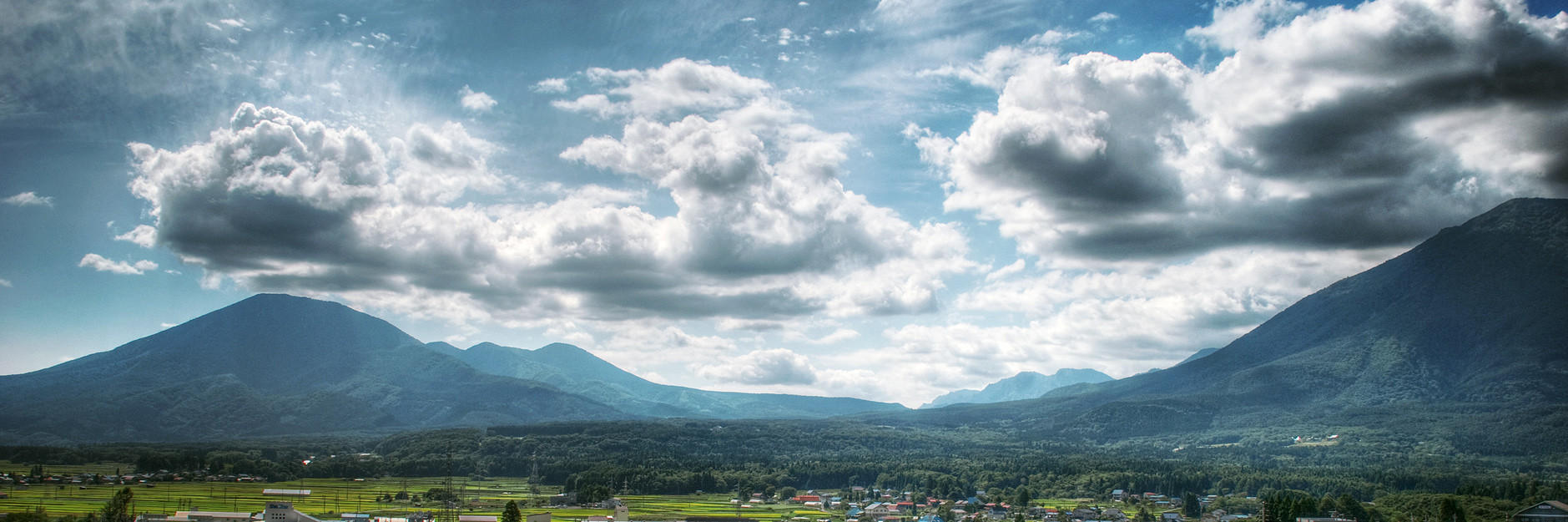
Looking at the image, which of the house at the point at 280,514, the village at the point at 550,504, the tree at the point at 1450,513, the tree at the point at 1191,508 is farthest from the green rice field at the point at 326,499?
the tree at the point at 1450,513

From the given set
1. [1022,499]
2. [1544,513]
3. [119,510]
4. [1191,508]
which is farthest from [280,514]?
[1544,513]

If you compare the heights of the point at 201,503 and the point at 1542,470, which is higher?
the point at 201,503

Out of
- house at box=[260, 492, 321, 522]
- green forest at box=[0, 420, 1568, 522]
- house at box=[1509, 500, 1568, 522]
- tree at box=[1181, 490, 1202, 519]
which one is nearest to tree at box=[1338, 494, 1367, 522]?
green forest at box=[0, 420, 1568, 522]

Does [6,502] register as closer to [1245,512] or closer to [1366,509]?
[1245,512]

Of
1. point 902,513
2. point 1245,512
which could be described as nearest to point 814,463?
point 902,513

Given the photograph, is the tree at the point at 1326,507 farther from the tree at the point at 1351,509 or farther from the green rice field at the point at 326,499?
the green rice field at the point at 326,499

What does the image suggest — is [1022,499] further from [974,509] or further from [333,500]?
[333,500]
